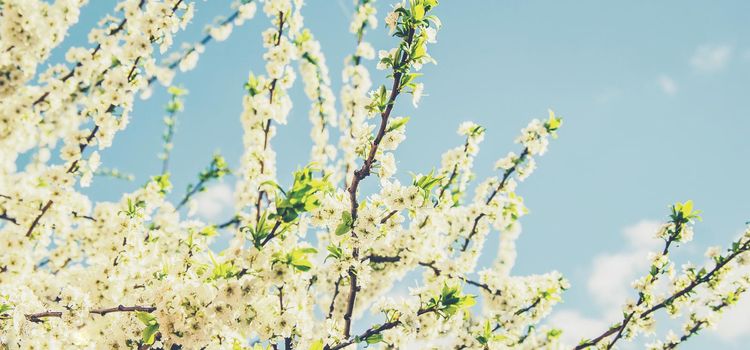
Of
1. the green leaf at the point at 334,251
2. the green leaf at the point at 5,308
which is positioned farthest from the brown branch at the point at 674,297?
the green leaf at the point at 5,308

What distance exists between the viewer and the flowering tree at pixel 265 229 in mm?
3352

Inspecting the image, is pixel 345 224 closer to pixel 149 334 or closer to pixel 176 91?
pixel 149 334

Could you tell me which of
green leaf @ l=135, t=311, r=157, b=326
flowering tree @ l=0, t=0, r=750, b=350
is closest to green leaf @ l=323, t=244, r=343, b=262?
flowering tree @ l=0, t=0, r=750, b=350

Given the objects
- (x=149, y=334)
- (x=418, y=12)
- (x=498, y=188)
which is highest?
(x=498, y=188)

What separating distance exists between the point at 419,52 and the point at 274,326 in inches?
102

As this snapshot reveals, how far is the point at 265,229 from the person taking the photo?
10.2 ft

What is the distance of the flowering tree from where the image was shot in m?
3.35

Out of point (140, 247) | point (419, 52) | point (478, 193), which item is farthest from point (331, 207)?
point (478, 193)

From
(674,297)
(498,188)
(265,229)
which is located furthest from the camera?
(498,188)

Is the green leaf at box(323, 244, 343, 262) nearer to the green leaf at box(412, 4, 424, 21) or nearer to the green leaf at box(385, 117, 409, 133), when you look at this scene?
the green leaf at box(385, 117, 409, 133)

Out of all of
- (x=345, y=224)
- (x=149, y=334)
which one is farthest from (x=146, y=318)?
(x=345, y=224)

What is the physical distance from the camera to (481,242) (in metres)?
7.43

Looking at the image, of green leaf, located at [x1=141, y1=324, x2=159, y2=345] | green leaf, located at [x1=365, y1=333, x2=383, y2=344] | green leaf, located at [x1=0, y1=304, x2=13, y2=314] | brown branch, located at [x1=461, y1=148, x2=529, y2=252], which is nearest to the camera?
green leaf, located at [x1=141, y1=324, x2=159, y2=345]

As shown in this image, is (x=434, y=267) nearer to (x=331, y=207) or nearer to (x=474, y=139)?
(x=474, y=139)
